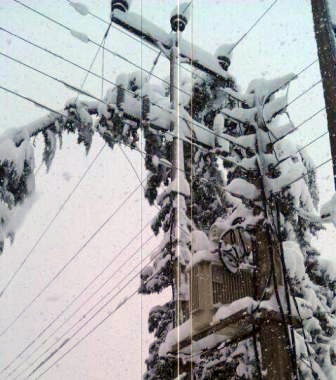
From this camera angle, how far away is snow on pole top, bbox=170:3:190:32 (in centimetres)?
719

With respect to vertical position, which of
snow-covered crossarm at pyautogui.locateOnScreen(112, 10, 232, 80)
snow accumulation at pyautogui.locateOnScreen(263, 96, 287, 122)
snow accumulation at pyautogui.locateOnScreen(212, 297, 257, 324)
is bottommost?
snow accumulation at pyautogui.locateOnScreen(212, 297, 257, 324)

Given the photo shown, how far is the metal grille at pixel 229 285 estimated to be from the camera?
5590 mm

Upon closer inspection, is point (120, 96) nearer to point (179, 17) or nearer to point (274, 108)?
point (179, 17)

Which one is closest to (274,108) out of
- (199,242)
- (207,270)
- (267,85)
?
(267,85)

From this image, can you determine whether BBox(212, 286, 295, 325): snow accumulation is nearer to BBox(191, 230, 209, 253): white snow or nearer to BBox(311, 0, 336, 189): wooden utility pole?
BBox(191, 230, 209, 253): white snow

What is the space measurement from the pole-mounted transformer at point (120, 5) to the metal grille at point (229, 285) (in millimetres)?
4256

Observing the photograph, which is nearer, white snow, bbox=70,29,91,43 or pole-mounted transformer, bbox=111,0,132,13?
white snow, bbox=70,29,91,43

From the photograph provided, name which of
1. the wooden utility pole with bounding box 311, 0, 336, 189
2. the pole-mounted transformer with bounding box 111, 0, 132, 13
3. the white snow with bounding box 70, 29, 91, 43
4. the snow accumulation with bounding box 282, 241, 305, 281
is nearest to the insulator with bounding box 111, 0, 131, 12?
the pole-mounted transformer with bounding box 111, 0, 132, 13

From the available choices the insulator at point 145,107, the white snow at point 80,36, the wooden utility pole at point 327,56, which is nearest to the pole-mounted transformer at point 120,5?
the white snow at point 80,36

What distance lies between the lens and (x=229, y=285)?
5742 mm

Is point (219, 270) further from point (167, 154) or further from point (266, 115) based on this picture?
point (167, 154)

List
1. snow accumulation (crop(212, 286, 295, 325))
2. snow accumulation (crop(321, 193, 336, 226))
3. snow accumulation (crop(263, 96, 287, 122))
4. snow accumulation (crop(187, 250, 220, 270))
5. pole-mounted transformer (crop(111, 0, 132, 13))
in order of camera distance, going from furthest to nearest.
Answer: pole-mounted transformer (crop(111, 0, 132, 13)) → snow accumulation (crop(263, 96, 287, 122)) → snow accumulation (crop(187, 250, 220, 270)) → snow accumulation (crop(212, 286, 295, 325)) → snow accumulation (crop(321, 193, 336, 226))

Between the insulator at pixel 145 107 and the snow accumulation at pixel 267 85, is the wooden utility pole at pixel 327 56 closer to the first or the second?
the snow accumulation at pixel 267 85

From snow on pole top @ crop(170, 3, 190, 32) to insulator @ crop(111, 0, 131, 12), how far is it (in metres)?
0.81
